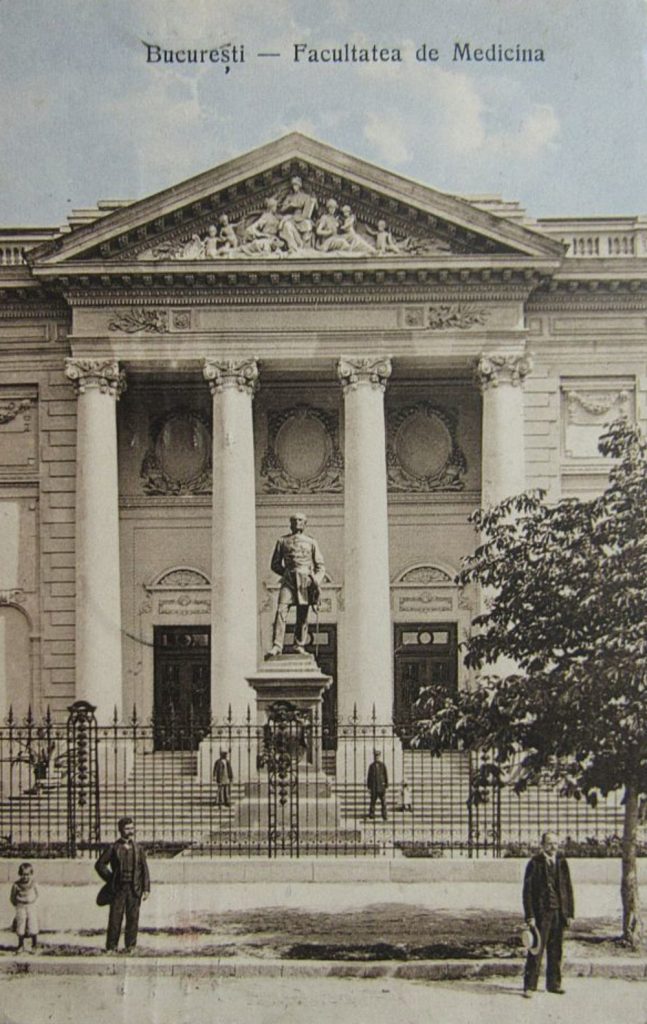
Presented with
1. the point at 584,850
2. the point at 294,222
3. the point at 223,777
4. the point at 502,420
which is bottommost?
the point at 584,850

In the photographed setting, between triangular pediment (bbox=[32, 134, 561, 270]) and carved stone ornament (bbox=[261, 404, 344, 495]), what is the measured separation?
5038 millimetres

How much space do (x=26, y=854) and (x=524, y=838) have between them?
330 inches

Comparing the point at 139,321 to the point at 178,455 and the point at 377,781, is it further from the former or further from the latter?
the point at 377,781

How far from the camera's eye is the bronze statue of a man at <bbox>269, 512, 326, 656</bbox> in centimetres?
2373

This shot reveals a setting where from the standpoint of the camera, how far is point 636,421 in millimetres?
34281

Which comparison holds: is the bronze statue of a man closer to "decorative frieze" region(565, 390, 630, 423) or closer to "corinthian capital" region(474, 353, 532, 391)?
"corinthian capital" region(474, 353, 532, 391)

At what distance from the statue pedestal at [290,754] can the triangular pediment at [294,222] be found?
1323 cm

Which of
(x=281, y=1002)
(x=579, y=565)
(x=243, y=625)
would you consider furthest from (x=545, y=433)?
(x=281, y=1002)

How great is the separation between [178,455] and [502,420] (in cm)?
839

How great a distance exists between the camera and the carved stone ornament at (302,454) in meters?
36.6

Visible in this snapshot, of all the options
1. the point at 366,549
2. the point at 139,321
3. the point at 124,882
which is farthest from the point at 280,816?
the point at 139,321

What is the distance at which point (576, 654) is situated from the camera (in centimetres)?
1677

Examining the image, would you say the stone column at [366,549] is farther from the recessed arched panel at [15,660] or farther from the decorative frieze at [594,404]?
the recessed arched panel at [15,660]

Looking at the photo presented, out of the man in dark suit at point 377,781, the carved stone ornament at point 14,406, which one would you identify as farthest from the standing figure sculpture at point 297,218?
the man in dark suit at point 377,781
